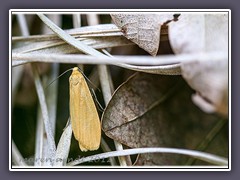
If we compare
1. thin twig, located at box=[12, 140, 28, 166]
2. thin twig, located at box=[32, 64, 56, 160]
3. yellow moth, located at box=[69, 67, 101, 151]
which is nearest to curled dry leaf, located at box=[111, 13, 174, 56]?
yellow moth, located at box=[69, 67, 101, 151]

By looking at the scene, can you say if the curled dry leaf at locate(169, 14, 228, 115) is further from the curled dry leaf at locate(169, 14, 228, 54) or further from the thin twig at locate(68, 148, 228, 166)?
the thin twig at locate(68, 148, 228, 166)

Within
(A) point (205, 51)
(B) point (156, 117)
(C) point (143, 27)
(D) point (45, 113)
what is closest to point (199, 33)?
(A) point (205, 51)

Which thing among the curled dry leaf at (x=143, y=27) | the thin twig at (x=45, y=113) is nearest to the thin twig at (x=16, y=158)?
the thin twig at (x=45, y=113)

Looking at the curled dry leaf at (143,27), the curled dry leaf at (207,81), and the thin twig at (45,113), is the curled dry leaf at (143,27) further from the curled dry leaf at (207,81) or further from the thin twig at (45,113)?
the thin twig at (45,113)

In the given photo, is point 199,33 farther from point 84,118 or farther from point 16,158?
point 16,158

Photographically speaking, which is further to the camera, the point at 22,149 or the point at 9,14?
the point at 22,149

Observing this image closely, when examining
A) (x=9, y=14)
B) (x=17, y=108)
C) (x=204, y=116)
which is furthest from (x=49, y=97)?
(x=204, y=116)

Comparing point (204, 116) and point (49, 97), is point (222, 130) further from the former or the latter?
point (49, 97)
